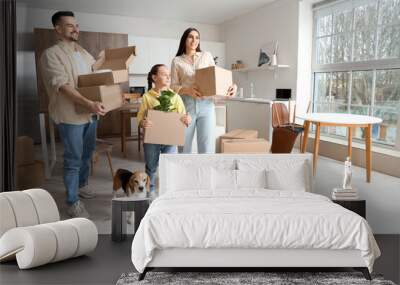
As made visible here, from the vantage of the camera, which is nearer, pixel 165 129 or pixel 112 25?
pixel 165 129

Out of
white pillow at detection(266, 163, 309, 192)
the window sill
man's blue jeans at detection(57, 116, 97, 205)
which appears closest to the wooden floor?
white pillow at detection(266, 163, 309, 192)

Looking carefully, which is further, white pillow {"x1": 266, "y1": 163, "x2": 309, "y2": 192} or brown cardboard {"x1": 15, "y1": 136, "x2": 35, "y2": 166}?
brown cardboard {"x1": 15, "y1": 136, "x2": 35, "y2": 166}

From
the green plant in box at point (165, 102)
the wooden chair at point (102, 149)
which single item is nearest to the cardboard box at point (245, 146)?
the green plant in box at point (165, 102)

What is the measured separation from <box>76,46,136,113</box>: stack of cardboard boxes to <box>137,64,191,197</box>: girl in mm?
211

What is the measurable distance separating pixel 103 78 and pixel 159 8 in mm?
907

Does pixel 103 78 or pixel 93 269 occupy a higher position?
pixel 103 78

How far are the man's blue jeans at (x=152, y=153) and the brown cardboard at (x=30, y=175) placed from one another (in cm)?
109

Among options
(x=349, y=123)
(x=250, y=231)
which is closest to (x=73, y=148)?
(x=250, y=231)

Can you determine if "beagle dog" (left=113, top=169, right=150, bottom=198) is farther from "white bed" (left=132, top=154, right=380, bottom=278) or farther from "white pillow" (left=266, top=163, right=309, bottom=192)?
"white pillow" (left=266, top=163, right=309, bottom=192)

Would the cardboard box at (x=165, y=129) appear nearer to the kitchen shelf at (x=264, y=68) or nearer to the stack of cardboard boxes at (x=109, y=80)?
the stack of cardboard boxes at (x=109, y=80)

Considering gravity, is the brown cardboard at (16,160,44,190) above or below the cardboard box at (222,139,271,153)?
below

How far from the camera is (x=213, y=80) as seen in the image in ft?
10.5

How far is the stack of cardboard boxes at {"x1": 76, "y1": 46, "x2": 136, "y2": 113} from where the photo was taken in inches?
128

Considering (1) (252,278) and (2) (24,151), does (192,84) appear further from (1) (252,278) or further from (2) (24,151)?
(1) (252,278)
